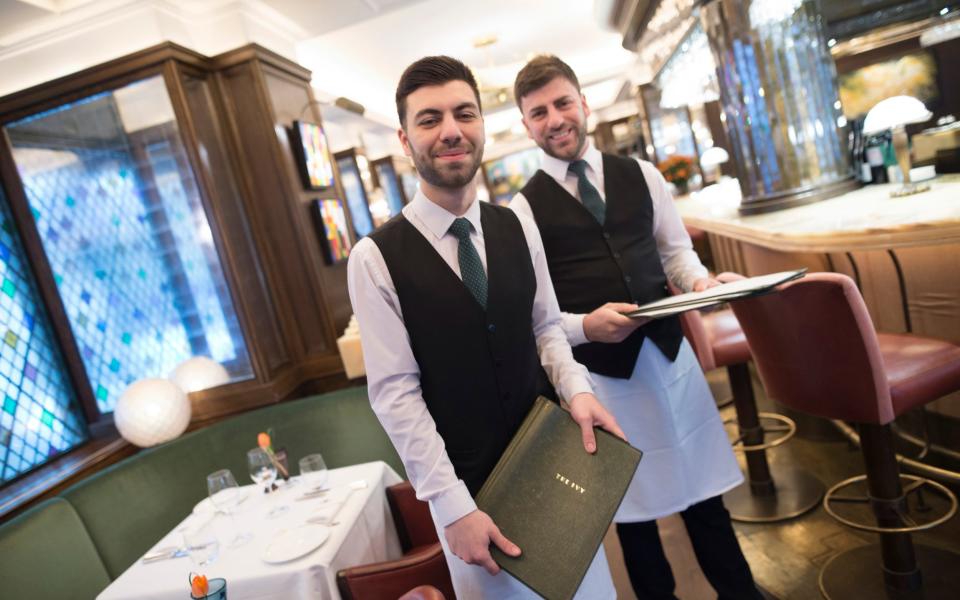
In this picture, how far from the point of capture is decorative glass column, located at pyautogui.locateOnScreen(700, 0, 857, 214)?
10.9 feet

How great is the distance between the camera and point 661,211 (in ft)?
6.40

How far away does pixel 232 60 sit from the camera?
417 centimetres

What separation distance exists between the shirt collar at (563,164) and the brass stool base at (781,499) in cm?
156

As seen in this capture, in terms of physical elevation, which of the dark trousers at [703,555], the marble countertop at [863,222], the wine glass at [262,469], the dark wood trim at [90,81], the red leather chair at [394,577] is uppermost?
the dark wood trim at [90,81]

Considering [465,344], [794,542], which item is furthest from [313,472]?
[794,542]

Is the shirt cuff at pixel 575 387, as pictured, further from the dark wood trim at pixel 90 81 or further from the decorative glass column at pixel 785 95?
the dark wood trim at pixel 90 81

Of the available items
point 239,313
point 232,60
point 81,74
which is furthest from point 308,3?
point 239,313

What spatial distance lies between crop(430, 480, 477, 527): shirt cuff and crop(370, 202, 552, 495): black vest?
0.15 m

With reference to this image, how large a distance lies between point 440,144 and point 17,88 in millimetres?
3869

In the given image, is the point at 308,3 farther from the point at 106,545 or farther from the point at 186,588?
the point at 186,588

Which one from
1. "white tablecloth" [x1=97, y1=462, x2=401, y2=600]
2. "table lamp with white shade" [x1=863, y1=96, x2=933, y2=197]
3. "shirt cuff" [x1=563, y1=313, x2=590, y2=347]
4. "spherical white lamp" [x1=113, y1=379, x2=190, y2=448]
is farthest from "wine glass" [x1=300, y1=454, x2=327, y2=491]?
"table lamp with white shade" [x1=863, y1=96, x2=933, y2=197]

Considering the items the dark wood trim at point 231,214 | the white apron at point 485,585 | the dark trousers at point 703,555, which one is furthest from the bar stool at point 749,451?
the dark wood trim at point 231,214

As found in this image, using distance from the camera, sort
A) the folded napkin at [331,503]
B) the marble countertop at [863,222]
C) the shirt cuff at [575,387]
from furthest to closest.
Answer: the folded napkin at [331,503], the marble countertop at [863,222], the shirt cuff at [575,387]

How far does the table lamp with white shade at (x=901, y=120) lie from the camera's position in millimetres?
2537
